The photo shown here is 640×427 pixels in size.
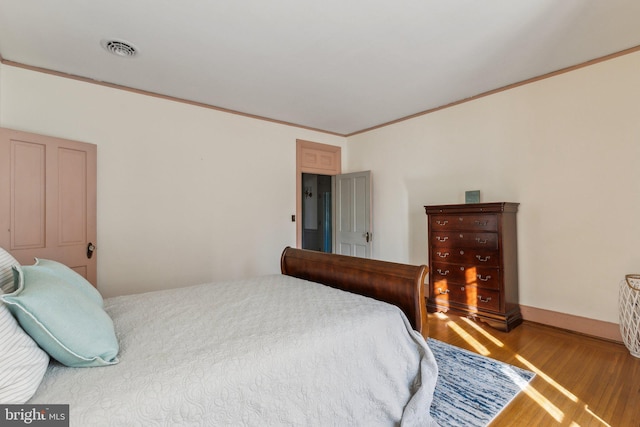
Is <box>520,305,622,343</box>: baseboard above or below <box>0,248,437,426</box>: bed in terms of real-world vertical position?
below

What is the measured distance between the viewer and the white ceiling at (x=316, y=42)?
6.81 ft

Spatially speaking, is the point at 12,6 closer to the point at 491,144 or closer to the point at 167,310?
the point at 167,310

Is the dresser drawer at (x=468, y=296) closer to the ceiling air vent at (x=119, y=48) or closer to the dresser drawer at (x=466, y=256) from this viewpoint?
the dresser drawer at (x=466, y=256)

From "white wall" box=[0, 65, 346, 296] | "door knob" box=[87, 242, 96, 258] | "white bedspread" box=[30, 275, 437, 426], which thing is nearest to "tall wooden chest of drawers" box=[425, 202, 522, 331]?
"white bedspread" box=[30, 275, 437, 426]

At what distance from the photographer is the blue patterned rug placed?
175cm

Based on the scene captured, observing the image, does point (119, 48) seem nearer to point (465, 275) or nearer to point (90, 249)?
point (90, 249)

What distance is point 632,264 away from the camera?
2.63 meters

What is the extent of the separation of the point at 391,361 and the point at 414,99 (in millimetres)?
3167

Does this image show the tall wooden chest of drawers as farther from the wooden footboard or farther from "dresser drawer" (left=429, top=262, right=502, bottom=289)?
the wooden footboard

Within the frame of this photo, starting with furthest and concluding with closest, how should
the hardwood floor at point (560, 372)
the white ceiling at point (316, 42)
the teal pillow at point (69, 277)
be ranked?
the white ceiling at point (316, 42), the hardwood floor at point (560, 372), the teal pillow at point (69, 277)

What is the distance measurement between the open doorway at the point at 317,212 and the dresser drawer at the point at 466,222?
135 inches

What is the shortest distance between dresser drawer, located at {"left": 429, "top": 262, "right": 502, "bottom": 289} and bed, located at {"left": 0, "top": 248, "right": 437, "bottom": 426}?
1.67 metres

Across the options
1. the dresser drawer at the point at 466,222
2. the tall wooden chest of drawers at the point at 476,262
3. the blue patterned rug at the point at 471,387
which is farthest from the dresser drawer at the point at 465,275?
the blue patterned rug at the point at 471,387

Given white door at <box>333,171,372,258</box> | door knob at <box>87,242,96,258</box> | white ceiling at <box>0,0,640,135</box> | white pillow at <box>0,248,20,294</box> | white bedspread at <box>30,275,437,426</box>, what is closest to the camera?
white bedspread at <box>30,275,437,426</box>
